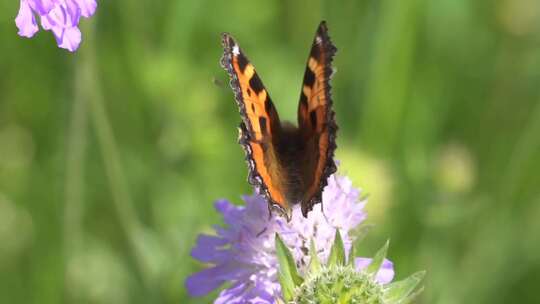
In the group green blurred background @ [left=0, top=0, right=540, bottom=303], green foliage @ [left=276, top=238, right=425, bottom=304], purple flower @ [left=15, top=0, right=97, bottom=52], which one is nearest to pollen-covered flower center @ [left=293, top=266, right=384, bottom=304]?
green foliage @ [left=276, top=238, right=425, bottom=304]

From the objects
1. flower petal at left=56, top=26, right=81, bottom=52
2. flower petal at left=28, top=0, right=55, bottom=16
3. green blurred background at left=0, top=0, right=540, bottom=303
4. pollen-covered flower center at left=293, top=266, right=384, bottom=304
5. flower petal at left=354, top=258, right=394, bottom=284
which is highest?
green blurred background at left=0, top=0, right=540, bottom=303

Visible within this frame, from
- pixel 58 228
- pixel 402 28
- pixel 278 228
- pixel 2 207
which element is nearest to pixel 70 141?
pixel 58 228

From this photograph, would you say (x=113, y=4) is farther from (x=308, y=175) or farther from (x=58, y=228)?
(x=308, y=175)

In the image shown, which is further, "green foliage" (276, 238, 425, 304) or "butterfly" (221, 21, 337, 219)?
"butterfly" (221, 21, 337, 219)

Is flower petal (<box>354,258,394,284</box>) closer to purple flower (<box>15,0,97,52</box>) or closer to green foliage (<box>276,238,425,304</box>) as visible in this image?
green foliage (<box>276,238,425,304</box>)

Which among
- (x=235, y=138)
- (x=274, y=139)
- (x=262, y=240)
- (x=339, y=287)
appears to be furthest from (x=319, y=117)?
(x=235, y=138)

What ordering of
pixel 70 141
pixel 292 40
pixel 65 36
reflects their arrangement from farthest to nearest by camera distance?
1. pixel 292 40
2. pixel 70 141
3. pixel 65 36
